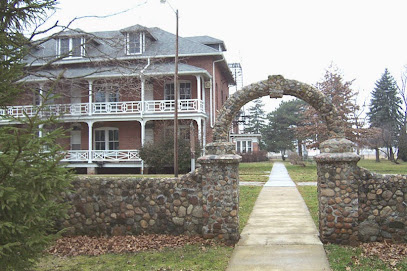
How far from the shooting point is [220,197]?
7504 millimetres

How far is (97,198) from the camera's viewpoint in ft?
26.4

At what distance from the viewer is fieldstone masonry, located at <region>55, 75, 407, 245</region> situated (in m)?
7.00

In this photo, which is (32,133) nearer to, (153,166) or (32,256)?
(32,256)

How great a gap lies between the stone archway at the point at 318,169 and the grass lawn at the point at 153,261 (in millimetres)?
687

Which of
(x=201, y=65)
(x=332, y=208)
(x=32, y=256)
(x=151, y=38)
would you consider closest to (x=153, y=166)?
(x=201, y=65)

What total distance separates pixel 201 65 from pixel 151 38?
4.18 meters

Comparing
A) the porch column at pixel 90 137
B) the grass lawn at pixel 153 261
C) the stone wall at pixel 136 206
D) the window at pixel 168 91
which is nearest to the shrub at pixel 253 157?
the window at pixel 168 91

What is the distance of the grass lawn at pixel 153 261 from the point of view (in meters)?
6.03

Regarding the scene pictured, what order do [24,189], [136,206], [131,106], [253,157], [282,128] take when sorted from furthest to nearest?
1. [282,128]
2. [253,157]
3. [131,106]
4. [136,206]
5. [24,189]

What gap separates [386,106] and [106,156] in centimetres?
3711

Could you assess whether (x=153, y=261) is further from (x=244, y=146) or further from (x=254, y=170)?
(x=244, y=146)

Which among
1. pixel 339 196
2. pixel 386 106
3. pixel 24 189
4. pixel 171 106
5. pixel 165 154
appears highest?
pixel 386 106

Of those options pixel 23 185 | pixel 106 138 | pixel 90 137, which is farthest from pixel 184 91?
pixel 23 185

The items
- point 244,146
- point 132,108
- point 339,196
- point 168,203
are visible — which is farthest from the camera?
point 244,146
